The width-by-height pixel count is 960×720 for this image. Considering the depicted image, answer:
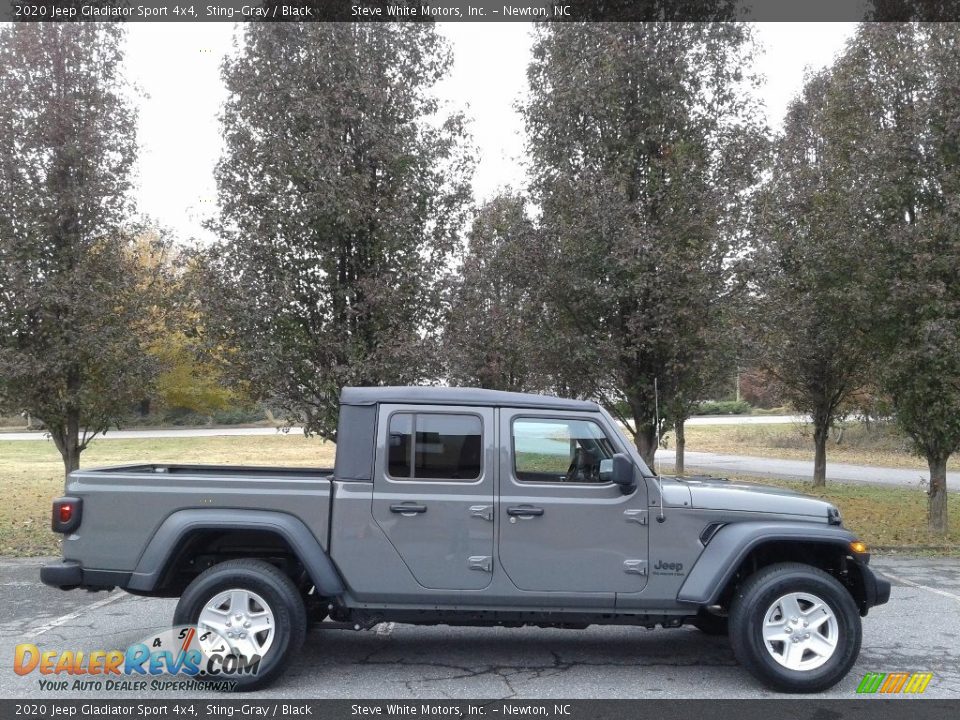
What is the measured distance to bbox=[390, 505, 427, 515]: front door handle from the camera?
5355mm

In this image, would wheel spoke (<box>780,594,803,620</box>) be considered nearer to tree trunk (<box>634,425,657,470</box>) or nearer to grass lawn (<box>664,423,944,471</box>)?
tree trunk (<box>634,425,657,470</box>)

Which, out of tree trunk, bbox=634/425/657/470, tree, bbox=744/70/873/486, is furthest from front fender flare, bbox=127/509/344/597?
tree, bbox=744/70/873/486

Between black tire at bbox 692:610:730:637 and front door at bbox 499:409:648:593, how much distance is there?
806mm

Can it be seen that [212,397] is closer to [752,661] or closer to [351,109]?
[351,109]

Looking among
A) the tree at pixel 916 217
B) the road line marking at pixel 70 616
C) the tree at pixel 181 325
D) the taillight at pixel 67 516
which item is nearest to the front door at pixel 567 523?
the taillight at pixel 67 516

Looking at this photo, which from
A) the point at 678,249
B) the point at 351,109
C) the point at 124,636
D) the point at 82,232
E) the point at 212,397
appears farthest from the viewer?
the point at 212,397

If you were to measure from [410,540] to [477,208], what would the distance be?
6.92 meters

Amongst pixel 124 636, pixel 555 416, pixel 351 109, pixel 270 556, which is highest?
pixel 351 109

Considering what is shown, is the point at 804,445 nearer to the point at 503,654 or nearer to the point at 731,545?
the point at 503,654

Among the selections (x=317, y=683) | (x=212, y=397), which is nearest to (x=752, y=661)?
(x=317, y=683)

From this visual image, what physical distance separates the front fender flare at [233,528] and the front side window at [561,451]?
53.7 inches

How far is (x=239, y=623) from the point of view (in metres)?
5.25

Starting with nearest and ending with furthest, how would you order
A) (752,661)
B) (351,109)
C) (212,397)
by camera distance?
(752,661)
(351,109)
(212,397)

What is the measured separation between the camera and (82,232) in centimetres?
1195
